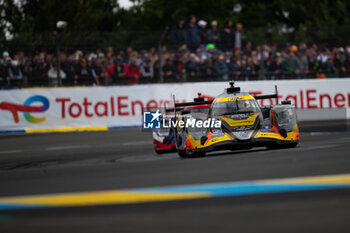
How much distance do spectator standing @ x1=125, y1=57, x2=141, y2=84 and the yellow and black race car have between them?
782cm

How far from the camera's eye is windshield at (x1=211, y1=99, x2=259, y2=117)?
9.47 meters

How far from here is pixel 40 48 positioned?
17.2 meters

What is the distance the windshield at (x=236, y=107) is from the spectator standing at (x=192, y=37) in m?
8.30

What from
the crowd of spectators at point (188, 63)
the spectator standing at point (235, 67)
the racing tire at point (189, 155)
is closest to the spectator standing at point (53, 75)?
the crowd of spectators at point (188, 63)

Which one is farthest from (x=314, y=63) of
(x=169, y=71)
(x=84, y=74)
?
(x=84, y=74)

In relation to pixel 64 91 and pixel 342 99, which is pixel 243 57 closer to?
pixel 342 99

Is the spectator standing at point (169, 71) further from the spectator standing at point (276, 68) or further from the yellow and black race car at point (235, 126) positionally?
the yellow and black race car at point (235, 126)

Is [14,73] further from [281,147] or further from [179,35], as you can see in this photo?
[281,147]

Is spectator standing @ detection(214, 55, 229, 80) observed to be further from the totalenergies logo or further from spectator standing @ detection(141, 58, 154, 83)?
the totalenergies logo

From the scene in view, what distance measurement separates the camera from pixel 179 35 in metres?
17.7

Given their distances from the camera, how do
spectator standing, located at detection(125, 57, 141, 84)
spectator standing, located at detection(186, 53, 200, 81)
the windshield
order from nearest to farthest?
1. the windshield
2. spectator standing, located at detection(125, 57, 141, 84)
3. spectator standing, located at detection(186, 53, 200, 81)

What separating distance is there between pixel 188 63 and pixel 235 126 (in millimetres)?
8724

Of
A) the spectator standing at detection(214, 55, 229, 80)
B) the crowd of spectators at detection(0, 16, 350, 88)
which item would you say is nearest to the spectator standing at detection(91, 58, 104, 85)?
the crowd of spectators at detection(0, 16, 350, 88)

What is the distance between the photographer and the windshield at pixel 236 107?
9.47 metres
